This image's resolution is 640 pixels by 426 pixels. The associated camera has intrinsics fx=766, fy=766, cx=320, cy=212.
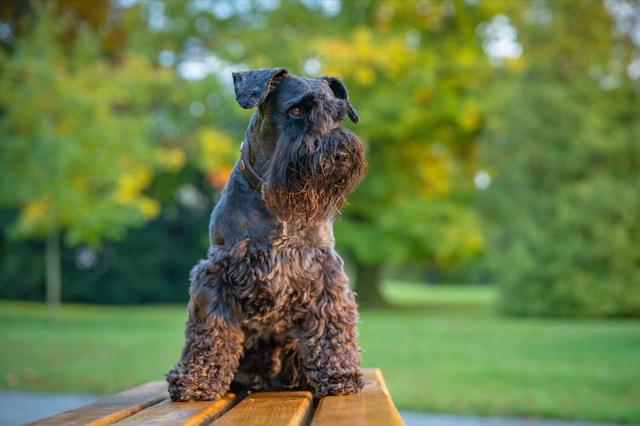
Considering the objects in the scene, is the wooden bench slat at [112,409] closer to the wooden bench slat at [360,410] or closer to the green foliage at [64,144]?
the wooden bench slat at [360,410]

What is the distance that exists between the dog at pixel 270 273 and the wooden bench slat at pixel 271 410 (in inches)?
5.0

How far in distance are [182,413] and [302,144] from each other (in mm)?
1070

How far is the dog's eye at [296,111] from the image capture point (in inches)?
117

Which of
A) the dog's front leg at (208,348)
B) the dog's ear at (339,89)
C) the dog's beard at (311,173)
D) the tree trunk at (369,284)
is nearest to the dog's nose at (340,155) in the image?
the dog's beard at (311,173)

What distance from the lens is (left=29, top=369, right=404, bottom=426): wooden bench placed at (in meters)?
2.59

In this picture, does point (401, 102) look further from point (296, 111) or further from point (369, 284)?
point (296, 111)

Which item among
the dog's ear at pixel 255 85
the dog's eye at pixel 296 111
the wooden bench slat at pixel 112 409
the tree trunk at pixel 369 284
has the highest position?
the dog's ear at pixel 255 85

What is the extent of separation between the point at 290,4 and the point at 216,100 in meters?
3.79

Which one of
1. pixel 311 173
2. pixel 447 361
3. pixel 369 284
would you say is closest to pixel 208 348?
pixel 311 173

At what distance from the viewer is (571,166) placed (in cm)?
2016

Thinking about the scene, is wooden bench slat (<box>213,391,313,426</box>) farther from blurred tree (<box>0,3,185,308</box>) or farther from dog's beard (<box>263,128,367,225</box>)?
blurred tree (<box>0,3,185,308</box>)

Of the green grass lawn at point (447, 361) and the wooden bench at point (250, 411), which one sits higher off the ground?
the wooden bench at point (250, 411)

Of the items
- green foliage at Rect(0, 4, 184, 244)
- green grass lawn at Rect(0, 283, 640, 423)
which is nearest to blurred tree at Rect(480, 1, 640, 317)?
green grass lawn at Rect(0, 283, 640, 423)

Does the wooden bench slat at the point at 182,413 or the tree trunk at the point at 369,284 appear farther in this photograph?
the tree trunk at the point at 369,284
